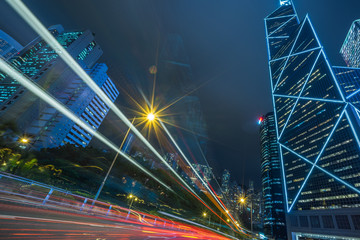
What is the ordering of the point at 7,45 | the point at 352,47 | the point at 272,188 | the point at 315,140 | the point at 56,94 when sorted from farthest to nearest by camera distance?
the point at 352,47 → the point at 7,45 → the point at 272,188 → the point at 315,140 → the point at 56,94

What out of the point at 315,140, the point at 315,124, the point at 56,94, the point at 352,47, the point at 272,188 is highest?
the point at 352,47

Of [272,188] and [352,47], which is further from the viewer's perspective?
[352,47]

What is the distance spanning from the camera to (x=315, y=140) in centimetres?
8119

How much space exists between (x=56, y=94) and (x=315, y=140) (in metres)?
127

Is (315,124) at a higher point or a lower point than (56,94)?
higher

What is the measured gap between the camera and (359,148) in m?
61.1

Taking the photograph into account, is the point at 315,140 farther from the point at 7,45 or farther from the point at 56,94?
the point at 7,45

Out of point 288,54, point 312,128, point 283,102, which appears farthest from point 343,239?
point 288,54

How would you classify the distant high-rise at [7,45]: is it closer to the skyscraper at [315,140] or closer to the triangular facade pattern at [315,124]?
the skyscraper at [315,140]

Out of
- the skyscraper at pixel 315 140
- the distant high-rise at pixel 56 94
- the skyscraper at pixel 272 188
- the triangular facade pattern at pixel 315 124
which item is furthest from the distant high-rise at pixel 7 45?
the skyscraper at pixel 272 188

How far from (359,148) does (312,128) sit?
23.7 metres

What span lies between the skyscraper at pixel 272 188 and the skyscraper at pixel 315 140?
40.8 meters

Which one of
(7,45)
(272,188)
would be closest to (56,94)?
(7,45)

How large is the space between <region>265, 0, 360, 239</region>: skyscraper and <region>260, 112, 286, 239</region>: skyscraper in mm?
40801
